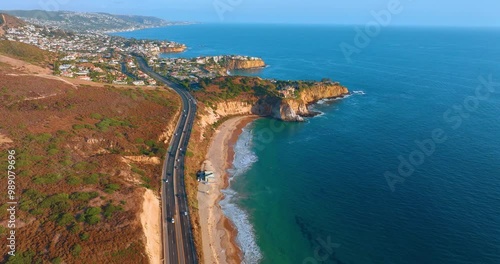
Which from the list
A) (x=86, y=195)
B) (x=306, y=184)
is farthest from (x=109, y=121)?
(x=306, y=184)

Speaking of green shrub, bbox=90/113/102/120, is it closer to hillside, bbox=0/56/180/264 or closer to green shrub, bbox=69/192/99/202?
hillside, bbox=0/56/180/264

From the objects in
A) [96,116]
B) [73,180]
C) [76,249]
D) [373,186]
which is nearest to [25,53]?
[96,116]

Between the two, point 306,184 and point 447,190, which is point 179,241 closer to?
point 306,184

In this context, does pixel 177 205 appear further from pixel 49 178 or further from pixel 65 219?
Result: pixel 49 178

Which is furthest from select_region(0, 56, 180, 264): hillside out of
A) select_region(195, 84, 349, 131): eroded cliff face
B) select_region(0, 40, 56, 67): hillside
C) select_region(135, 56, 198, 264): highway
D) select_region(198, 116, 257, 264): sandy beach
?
select_region(0, 40, 56, 67): hillside

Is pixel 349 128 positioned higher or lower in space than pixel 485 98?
lower

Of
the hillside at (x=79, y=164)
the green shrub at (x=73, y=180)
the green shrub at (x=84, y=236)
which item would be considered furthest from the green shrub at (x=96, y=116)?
the green shrub at (x=84, y=236)
